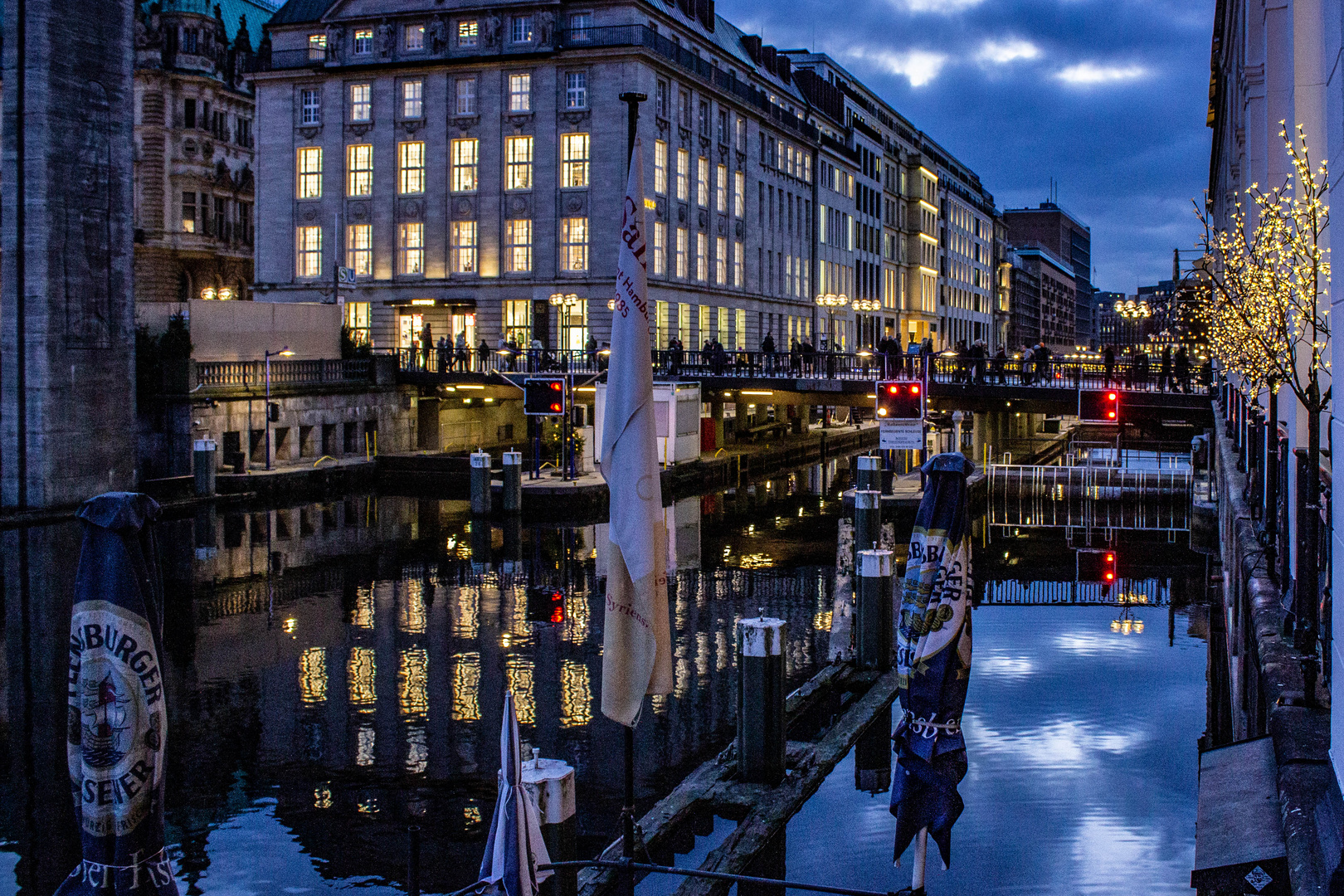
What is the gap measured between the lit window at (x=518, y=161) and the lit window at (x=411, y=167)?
4.20 meters

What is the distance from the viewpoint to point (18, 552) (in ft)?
93.2

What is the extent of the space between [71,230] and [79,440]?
16.9 feet

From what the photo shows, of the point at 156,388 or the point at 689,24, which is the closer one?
the point at 156,388

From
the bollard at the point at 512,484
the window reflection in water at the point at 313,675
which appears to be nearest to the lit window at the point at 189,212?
the bollard at the point at 512,484

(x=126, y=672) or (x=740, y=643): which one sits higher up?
(x=126, y=672)

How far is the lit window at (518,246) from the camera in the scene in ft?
208

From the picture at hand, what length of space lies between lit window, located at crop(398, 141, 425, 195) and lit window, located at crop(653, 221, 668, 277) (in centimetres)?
1115

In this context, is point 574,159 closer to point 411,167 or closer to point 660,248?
point 660,248

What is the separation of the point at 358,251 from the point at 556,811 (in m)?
60.5

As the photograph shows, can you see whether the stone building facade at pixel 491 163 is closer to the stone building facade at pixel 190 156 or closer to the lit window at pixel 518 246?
the lit window at pixel 518 246

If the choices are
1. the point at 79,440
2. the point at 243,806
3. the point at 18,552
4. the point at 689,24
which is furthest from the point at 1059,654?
the point at 689,24

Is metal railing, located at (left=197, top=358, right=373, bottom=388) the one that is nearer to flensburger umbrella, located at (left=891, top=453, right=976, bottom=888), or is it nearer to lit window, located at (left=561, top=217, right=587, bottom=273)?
lit window, located at (left=561, top=217, right=587, bottom=273)

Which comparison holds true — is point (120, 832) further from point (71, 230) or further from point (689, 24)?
point (689, 24)

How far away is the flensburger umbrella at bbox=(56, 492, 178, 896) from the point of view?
7.01 m
